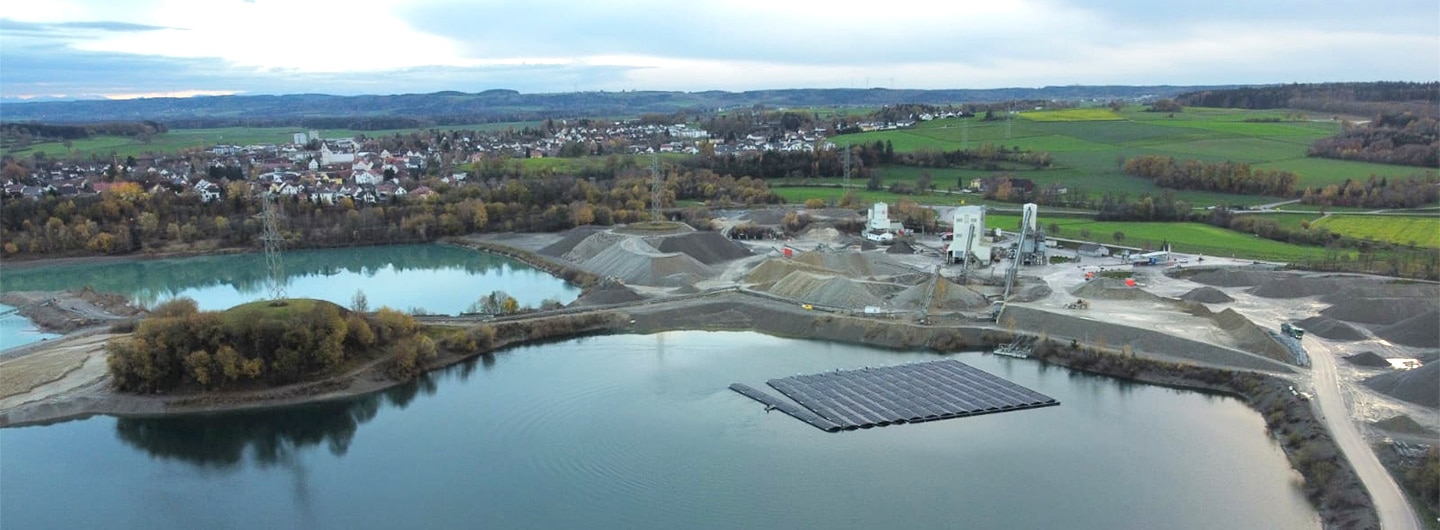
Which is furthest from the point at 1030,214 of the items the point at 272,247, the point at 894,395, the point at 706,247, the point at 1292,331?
the point at 272,247

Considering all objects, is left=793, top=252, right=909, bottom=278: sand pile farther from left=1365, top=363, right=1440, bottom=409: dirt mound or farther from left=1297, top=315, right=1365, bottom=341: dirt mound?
left=1365, top=363, right=1440, bottom=409: dirt mound

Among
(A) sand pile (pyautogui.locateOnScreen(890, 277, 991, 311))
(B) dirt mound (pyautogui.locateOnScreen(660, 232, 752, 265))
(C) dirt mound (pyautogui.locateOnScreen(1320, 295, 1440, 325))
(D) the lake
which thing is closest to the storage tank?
(A) sand pile (pyautogui.locateOnScreen(890, 277, 991, 311))

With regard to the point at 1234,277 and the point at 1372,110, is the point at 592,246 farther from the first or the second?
the point at 1372,110

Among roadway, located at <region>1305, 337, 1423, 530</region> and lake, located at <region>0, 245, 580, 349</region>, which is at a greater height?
lake, located at <region>0, 245, 580, 349</region>

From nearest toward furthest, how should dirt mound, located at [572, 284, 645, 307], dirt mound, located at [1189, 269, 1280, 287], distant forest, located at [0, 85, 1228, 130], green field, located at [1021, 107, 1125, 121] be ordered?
dirt mound, located at [572, 284, 645, 307], dirt mound, located at [1189, 269, 1280, 287], green field, located at [1021, 107, 1125, 121], distant forest, located at [0, 85, 1228, 130]

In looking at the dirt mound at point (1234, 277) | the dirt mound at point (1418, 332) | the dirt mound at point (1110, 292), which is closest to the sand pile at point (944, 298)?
the dirt mound at point (1110, 292)

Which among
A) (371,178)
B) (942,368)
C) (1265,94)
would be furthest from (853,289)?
(1265,94)

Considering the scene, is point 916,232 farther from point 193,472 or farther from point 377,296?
point 193,472
